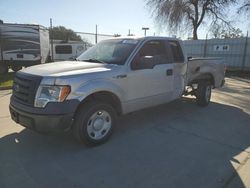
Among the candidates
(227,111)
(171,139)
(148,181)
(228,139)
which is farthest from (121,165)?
(227,111)

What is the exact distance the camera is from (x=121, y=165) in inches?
143

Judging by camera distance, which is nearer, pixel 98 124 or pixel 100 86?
pixel 100 86

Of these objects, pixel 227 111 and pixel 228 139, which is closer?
pixel 228 139

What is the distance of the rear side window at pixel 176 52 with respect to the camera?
19.0 ft

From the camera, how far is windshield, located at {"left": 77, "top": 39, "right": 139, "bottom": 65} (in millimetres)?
4739

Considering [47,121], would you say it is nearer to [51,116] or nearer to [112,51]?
[51,116]

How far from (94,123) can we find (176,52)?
9.39 feet

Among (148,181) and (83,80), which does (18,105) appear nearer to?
(83,80)

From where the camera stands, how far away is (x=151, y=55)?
524 cm

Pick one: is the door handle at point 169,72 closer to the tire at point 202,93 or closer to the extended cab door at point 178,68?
the extended cab door at point 178,68

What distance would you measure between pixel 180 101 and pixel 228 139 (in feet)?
10.3

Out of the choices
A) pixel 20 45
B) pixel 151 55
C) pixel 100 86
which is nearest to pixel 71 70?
pixel 100 86

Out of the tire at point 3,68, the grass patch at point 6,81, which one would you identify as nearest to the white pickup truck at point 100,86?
the grass patch at point 6,81

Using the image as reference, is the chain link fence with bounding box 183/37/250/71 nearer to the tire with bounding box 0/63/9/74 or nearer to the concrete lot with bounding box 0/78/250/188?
the tire with bounding box 0/63/9/74
